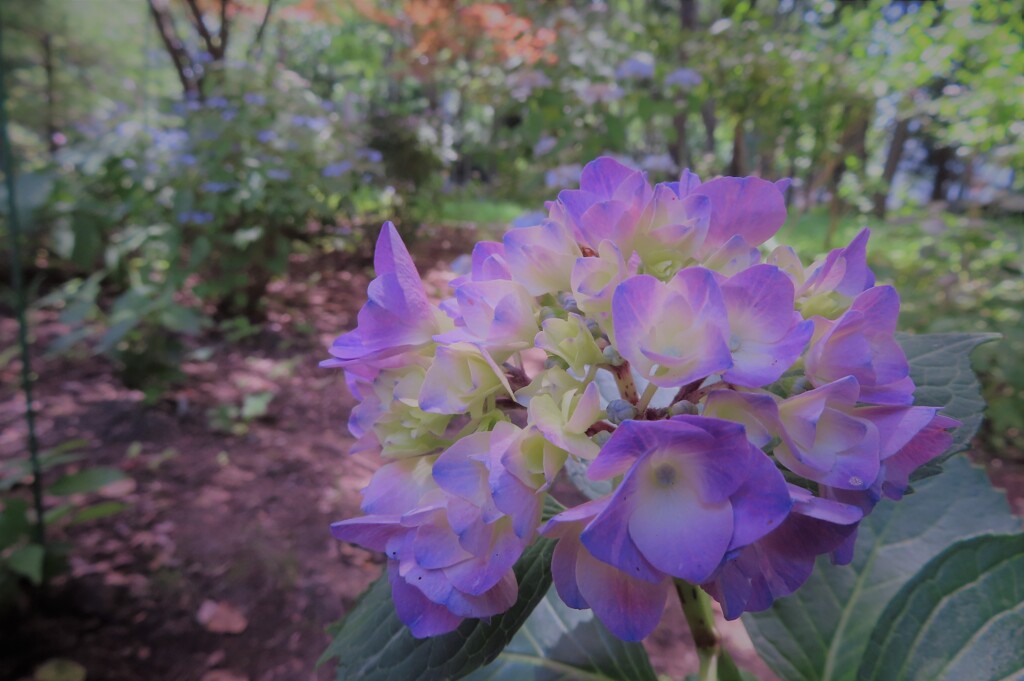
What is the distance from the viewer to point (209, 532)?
172cm

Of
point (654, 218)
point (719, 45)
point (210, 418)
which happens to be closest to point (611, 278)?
point (654, 218)

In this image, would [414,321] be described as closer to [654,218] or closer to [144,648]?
[654,218]

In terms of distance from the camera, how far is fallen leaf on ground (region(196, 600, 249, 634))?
1392mm

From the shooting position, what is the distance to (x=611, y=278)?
1.25 ft

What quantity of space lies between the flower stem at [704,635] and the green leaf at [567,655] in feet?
0.33

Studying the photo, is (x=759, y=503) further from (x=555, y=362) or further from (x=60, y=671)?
(x=60, y=671)

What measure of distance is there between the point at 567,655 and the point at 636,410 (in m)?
0.42

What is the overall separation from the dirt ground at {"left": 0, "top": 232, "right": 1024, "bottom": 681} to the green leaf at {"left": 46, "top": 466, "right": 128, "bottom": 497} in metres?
0.19

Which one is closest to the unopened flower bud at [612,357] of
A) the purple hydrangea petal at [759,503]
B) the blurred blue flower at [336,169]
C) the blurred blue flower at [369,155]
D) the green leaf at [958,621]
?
the purple hydrangea petal at [759,503]

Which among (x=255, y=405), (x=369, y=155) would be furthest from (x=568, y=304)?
(x=369, y=155)

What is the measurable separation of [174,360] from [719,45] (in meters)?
2.86

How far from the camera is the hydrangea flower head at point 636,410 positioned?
1.02 feet

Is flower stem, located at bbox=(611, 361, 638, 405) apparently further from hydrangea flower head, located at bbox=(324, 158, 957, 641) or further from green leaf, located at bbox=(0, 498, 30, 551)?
green leaf, located at bbox=(0, 498, 30, 551)

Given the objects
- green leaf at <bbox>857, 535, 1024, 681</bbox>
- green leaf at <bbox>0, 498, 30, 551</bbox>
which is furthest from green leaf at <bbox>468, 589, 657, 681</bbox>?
green leaf at <bbox>0, 498, 30, 551</bbox>
